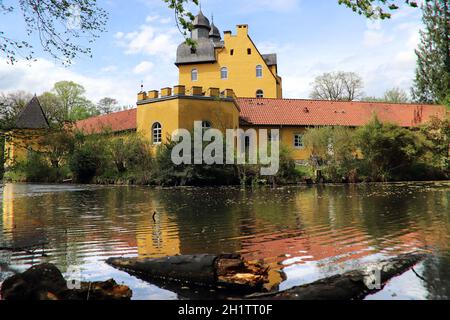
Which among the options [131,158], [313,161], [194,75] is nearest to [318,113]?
[313,161]

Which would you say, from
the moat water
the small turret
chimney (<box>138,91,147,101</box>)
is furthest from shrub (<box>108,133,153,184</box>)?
the small turret

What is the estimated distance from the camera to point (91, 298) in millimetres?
4254

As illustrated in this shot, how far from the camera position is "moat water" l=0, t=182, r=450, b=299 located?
530 centimetres

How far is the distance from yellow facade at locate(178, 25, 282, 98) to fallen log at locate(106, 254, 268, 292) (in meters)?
40.2

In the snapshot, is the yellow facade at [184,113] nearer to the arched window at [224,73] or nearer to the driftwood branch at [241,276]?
the arched window at [224,73]

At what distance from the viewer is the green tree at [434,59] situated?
39.3 metres

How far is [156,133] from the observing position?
33250 millimetres

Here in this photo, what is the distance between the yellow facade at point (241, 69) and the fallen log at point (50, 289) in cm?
4113

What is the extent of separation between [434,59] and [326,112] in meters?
15.0

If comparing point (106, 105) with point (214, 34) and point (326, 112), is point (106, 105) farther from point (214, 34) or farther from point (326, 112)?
point (326, 112)

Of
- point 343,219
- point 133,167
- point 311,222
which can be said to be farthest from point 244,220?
point 133,167

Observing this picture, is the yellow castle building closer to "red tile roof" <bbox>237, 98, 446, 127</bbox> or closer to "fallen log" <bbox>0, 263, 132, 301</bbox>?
"red tile roof" <bbox>237, 98, 446, 127</bbox>

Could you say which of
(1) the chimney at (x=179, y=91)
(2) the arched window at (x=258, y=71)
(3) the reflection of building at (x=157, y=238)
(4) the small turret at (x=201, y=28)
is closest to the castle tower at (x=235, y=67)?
(2) the arched window at (x=258, y=71)

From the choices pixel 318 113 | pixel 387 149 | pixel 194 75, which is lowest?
pixel 387 149
